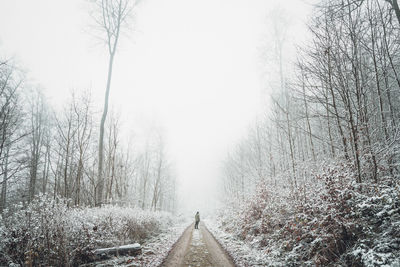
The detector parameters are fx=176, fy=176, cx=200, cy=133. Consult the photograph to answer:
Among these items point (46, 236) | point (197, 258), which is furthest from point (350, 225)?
point (46, 236)

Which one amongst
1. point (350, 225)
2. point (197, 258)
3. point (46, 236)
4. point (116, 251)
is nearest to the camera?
point (350, 225)

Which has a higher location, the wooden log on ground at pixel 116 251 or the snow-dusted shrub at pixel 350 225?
the snow-dusted shrub at pixel 350 225

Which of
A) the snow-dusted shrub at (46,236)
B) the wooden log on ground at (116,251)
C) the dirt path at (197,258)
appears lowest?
the dirt path at (197,258)

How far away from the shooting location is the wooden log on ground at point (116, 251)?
587 cm

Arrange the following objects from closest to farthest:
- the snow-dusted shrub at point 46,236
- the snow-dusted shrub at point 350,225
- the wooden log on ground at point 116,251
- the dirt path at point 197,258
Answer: the snow-dusted shrub at point 350,225
the snow-dusted shrub at point 46,236
the dirt path at point 197,258
the wooden log on ground at point 116,251

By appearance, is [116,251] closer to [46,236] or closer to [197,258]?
[46,236]

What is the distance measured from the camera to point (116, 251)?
20.5 feet

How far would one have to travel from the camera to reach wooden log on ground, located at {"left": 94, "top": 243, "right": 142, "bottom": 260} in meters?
5.87

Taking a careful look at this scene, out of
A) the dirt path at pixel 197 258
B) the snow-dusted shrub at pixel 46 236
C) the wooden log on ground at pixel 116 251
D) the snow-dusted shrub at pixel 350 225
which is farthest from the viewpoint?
the wooden log on ground at pixel 116 251

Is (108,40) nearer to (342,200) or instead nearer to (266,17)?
(266,17)

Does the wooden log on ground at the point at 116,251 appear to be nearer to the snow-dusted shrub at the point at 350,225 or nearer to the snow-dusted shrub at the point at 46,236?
the snow-dusted shrub at the point at 46,236

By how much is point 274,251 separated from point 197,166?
150m

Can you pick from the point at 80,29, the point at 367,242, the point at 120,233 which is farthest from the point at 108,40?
the point at 367,242

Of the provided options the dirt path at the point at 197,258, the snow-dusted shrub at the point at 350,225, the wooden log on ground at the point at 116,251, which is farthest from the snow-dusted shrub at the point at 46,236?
the snow-dusted shrub at the point at 350,225
